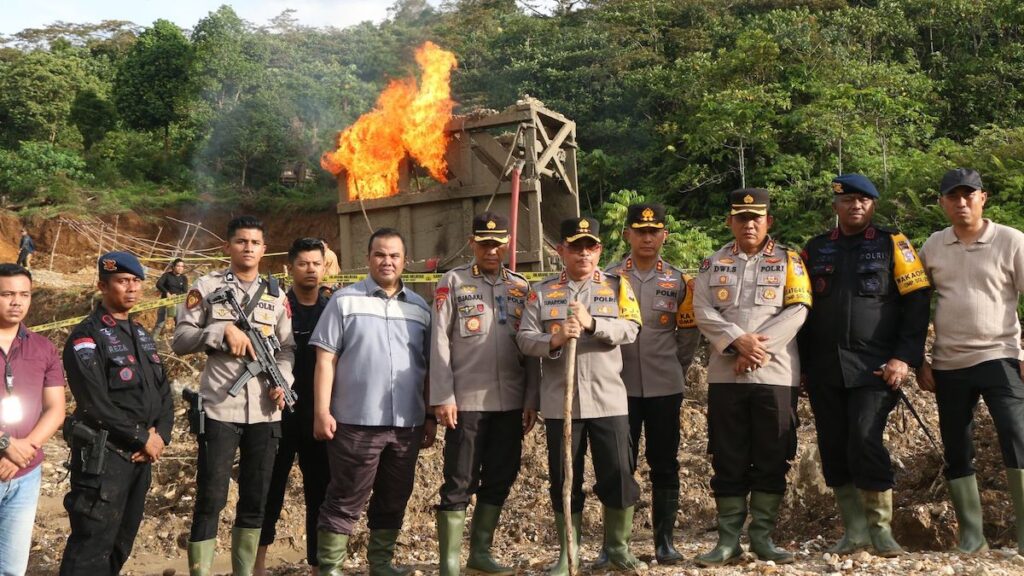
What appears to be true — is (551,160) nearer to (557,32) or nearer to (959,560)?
(959,560)

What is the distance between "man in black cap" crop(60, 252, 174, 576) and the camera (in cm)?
441

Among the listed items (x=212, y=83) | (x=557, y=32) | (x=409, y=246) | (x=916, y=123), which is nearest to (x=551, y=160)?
(x=409, y=246)

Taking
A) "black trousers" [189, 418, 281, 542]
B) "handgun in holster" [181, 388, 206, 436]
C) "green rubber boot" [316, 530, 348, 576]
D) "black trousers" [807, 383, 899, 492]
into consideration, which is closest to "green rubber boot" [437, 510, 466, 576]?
"green rubber boot" [316, 530, 348, 576]

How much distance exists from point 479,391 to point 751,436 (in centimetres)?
151

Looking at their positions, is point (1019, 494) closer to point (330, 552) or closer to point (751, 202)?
point (751, 202)

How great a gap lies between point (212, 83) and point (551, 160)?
63.6ft

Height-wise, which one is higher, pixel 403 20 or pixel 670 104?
pixel 403 20

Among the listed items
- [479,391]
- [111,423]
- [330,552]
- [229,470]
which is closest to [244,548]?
[229,470]

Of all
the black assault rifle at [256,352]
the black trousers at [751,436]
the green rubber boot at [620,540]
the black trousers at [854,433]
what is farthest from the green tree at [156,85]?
the black trousers at [854,433]

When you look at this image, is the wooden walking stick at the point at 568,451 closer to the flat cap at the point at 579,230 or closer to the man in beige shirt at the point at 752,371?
the flat cap at the point at 579,230

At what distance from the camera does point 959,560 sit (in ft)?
15.0

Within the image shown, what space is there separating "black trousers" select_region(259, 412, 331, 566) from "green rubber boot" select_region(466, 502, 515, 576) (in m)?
1.01

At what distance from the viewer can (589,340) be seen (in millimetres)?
4949

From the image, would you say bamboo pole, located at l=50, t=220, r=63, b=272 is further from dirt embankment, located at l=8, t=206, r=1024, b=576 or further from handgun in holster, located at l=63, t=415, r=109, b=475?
handgun in holster, located at l=63, t=415, r=109, b=475
